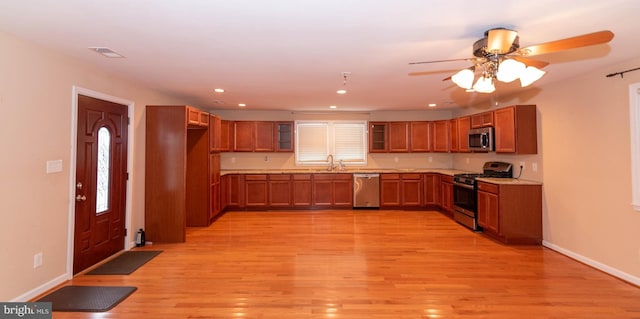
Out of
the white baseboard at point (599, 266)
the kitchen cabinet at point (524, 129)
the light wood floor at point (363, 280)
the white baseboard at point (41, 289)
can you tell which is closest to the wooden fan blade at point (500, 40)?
the light wood floor at point (363, 280)

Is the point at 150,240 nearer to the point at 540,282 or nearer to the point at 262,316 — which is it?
the point at 262,316

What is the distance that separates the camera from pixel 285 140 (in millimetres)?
7207

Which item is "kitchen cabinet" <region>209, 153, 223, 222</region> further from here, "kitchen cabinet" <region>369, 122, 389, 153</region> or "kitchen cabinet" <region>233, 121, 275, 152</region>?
"kitchen cabinet" <region>369, 122, 389, 153</region>

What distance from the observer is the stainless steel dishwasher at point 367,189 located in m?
6.79

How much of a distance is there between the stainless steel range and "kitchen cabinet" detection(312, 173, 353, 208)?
7.13 feet

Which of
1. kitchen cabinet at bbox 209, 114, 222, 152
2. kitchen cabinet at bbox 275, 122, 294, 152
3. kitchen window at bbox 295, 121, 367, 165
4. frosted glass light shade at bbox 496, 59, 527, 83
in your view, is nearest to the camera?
frosted glass light shade at bbox 496, 59, 527, 83

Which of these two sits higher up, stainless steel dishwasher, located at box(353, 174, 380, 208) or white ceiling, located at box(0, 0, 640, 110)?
white ceiling, located at box(0, 0, 640, 110)

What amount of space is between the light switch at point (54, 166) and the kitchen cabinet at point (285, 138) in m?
4.42

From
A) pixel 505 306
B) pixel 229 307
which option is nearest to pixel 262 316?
pixel 229 307

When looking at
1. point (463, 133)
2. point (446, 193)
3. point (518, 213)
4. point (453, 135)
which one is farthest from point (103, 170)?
point (453, 135)

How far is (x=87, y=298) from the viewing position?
2.77m

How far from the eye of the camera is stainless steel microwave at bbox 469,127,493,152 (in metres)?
5.06

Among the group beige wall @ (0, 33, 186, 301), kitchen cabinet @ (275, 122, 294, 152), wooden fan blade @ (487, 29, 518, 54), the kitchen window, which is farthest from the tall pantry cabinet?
wooden fan blade @ (487, 29, 518, 54)

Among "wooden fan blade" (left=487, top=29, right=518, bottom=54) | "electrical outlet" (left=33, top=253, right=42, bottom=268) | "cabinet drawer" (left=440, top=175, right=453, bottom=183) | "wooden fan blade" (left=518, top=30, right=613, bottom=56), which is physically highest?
"wooden fan blade" (left=487, top=29, right=518, bottom=54)
